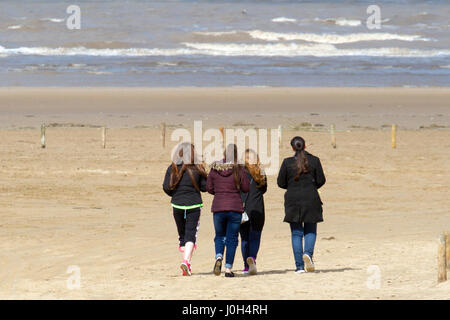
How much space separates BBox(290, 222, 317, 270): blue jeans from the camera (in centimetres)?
1019

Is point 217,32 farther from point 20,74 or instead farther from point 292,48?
point 20,74

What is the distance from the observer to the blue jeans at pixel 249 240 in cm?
1039

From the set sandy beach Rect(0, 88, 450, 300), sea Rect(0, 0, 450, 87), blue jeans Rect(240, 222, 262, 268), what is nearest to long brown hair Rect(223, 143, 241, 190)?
blue jeans Rect(240, 222, 262, 268)

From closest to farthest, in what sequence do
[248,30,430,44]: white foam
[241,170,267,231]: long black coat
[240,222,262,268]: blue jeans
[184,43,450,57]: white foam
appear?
[241,170,267,231]: long black coat → [240,222,262,268]: blue jeans → [184,43,450,57]: white foam → [248,30,430,44]: white foam

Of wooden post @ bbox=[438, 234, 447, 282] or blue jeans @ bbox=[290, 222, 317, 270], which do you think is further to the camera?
blue jeans @ bbox=[290, 222, 317, 270]

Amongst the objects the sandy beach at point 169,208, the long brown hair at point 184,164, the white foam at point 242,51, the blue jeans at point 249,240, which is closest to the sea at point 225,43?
the white foam at point 242,51

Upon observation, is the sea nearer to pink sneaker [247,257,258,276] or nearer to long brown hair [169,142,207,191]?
pink sneaker [247,257,258,276]

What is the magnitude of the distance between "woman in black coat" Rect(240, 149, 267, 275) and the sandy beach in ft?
0.90

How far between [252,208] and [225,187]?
48 centimetres

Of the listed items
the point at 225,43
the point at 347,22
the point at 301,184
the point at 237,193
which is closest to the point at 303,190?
the point at 301,184

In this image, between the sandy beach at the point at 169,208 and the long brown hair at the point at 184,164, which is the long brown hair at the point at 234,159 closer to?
the long brown hair at the point at 184,164

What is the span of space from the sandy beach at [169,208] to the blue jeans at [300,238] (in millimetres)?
252

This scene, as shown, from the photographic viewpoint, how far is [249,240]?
10.4 m

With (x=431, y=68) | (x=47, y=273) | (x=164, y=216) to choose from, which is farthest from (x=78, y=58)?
(x=47, y=273)
